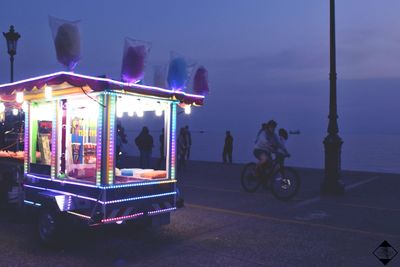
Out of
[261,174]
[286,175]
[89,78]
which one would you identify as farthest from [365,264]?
[261,174]

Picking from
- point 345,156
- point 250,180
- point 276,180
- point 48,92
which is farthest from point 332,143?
point 345,156

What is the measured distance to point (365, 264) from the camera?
19.0 ft

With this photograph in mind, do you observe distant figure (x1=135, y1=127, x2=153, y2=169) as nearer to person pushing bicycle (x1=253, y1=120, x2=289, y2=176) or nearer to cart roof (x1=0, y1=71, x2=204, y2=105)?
person pushing bicycle (x1=253, y1=120, x2=289, y2=176)

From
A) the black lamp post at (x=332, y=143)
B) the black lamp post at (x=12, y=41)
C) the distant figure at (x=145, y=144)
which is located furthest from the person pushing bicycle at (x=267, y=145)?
the black lamp post at (x=12, y=41)

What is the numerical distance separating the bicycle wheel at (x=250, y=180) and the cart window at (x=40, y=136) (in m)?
5.99

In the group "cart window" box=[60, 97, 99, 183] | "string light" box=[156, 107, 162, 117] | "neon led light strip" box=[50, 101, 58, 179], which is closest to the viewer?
A: "neon led light strip" box=[50, 101, 58, 179]

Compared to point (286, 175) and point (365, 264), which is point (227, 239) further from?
point (286, 175)

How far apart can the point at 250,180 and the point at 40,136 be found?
6149 mm

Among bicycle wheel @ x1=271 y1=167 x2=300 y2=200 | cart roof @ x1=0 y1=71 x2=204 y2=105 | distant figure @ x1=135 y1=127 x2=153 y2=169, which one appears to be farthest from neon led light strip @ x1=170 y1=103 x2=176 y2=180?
distant figure @ x1=135 y1=127 x2=153 y2=169

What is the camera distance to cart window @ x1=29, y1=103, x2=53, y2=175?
24.9 ft

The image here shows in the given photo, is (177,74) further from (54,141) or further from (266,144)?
(266,144)

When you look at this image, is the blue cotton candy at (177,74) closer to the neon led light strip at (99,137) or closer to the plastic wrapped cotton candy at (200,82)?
the plastic wrapped cotton candy at (200,82)

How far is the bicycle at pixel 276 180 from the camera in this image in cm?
1076

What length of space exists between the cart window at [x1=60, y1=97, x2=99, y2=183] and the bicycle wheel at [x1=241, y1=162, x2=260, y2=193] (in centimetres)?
522
